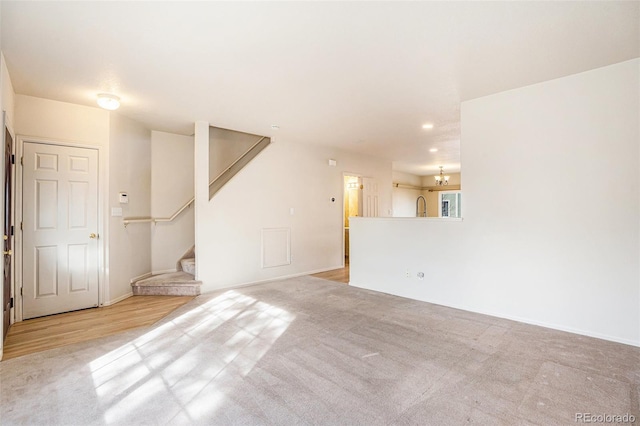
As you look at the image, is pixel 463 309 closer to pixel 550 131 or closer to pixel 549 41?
pixel 550 131

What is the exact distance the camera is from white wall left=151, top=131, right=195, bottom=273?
5.35 m

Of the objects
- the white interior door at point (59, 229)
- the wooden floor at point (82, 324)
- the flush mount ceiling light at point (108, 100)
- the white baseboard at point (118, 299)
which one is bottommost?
the wooden floor at point (82, 324)

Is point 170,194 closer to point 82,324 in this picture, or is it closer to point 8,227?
point 8,227

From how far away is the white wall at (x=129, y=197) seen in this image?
14.2 feet

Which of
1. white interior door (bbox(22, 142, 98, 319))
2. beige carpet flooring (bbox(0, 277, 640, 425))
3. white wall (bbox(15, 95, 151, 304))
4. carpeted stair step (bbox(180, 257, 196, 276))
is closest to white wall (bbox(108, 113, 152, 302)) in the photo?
white wall (bbox(15, 95, 151, 304))

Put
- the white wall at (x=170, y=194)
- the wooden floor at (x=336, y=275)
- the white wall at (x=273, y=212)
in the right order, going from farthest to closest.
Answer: the wooden floor at (x=336, y=275) < the white wall at (x=170, y=194) < the white wall at (x=273, y=212)

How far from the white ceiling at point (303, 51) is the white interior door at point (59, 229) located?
79 cm

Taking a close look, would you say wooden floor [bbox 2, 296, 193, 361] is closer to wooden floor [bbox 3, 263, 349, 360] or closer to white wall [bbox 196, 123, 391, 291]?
wooden floor [bbox 3, 263, 349, 360]

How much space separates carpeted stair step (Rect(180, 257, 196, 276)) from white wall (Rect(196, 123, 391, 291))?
0.48 meters

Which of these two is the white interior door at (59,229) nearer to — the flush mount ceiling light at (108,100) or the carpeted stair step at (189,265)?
the flush mount ceiling light at (108,100)

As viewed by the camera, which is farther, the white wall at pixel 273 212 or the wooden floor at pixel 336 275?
the wooden floor at pixel 336 275

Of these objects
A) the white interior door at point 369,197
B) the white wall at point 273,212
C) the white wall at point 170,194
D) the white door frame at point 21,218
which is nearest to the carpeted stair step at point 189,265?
the white wall at point 170,194

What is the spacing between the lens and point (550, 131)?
326 cm

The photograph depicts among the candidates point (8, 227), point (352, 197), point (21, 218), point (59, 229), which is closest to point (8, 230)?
point (8, 227)
